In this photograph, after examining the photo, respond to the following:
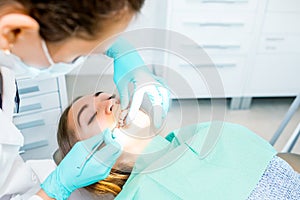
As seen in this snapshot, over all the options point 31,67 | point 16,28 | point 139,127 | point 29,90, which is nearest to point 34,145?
point 29,90

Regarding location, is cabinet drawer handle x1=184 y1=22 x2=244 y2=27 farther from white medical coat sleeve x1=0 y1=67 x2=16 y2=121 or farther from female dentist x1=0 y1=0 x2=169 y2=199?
white medical coat sleeve x1=0 y1=67 x2=16 y2=121

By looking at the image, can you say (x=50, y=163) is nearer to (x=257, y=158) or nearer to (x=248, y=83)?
(x=257, y=158)

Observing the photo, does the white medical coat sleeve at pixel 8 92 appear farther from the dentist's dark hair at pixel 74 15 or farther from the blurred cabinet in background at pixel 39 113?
the blurred cabinet in background at pixel 39 113

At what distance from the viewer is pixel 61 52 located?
2.11 ft

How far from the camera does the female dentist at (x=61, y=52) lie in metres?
0.54

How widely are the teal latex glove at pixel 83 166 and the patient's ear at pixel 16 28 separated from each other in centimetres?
41

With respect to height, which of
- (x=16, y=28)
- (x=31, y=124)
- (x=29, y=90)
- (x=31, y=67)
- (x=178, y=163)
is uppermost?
(x=16, y=28)

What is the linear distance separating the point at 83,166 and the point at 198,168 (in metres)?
0.36

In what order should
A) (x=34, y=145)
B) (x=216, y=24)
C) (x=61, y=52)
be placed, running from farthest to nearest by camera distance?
(x=216, y=24)
(x=34, y=145)
(x=61, y=52)

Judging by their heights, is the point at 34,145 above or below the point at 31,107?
below

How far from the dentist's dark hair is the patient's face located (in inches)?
20.0

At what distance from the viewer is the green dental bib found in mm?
1004

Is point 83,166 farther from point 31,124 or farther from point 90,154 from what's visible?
point 31,124

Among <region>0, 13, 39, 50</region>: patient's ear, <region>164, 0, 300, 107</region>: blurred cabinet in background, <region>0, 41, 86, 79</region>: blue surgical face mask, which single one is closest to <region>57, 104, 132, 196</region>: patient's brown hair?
<region>0, 41, 86, 79</region>: blue surgical face mask
